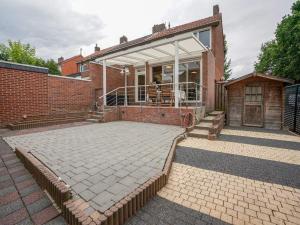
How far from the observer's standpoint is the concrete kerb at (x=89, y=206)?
5.50 ft

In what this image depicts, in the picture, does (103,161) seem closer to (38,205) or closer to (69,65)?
(38,205)

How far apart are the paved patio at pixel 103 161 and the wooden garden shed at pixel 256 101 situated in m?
5.98

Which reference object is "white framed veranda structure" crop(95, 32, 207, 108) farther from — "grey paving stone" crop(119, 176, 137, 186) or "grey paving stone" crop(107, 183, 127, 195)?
"grey paving stone" crop(107, 183, 127, 195)

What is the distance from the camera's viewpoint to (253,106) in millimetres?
8742

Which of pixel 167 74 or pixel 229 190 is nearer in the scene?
pixel 229 190

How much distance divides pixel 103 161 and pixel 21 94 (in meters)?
6.95

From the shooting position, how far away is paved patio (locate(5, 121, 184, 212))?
2263 mm

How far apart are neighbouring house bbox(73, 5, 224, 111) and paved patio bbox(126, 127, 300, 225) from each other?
12.0 feet

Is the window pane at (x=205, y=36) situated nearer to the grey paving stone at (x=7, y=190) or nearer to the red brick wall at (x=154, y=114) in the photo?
the red brick wall at (x=154, y=114)

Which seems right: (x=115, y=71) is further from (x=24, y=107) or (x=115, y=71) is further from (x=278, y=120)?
(x=278, y=120)

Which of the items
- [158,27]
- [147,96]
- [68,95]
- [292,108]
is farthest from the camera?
[158,27]

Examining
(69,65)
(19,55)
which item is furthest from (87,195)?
(69,65)

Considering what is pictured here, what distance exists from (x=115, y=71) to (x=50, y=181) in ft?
39.2

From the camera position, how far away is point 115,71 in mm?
13227
